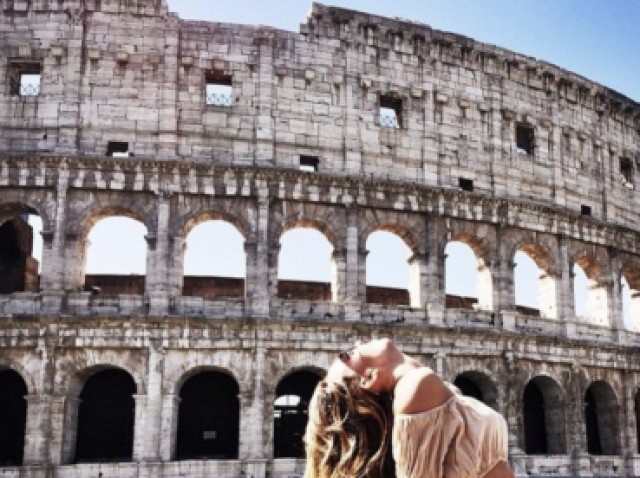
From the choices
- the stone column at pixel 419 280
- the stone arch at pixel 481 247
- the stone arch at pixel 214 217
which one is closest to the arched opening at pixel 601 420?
the stone arch at pixel 481 247

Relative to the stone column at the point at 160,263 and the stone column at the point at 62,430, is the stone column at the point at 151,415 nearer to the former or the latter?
the stone column at the point at 160,263

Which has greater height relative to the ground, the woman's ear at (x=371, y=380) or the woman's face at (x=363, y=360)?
the woman's face at (x=363, y=360)

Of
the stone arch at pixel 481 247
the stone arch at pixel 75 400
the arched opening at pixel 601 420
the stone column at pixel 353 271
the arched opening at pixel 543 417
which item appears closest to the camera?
the stone arch at pixel 75 400

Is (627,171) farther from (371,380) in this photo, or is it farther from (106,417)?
(371,380)

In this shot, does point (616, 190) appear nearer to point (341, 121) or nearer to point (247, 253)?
point (341, 121)

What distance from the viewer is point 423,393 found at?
4.44ft

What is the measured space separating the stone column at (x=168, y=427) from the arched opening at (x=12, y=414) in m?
3.13

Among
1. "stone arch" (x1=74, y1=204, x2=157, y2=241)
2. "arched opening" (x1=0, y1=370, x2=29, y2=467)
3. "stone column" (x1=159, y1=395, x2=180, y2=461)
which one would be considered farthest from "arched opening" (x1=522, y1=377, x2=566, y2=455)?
"arched opening" (x1=0, y1=370, x2=29, y2=467)

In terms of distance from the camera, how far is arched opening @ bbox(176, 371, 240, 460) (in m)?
16.7

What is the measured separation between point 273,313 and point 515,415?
6.41 meters

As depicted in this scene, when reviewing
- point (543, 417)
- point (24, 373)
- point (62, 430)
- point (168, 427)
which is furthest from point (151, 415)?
point (543, 417)

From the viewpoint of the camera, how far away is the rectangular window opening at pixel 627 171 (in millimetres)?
23438

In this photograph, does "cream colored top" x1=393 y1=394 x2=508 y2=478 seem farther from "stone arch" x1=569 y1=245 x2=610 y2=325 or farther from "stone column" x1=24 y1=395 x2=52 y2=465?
"stone arch" x1=569 y1=245 x2=610 y2=325

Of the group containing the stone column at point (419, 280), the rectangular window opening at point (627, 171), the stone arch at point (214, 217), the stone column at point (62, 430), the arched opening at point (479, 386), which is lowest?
the stone column at point (62, 430)
